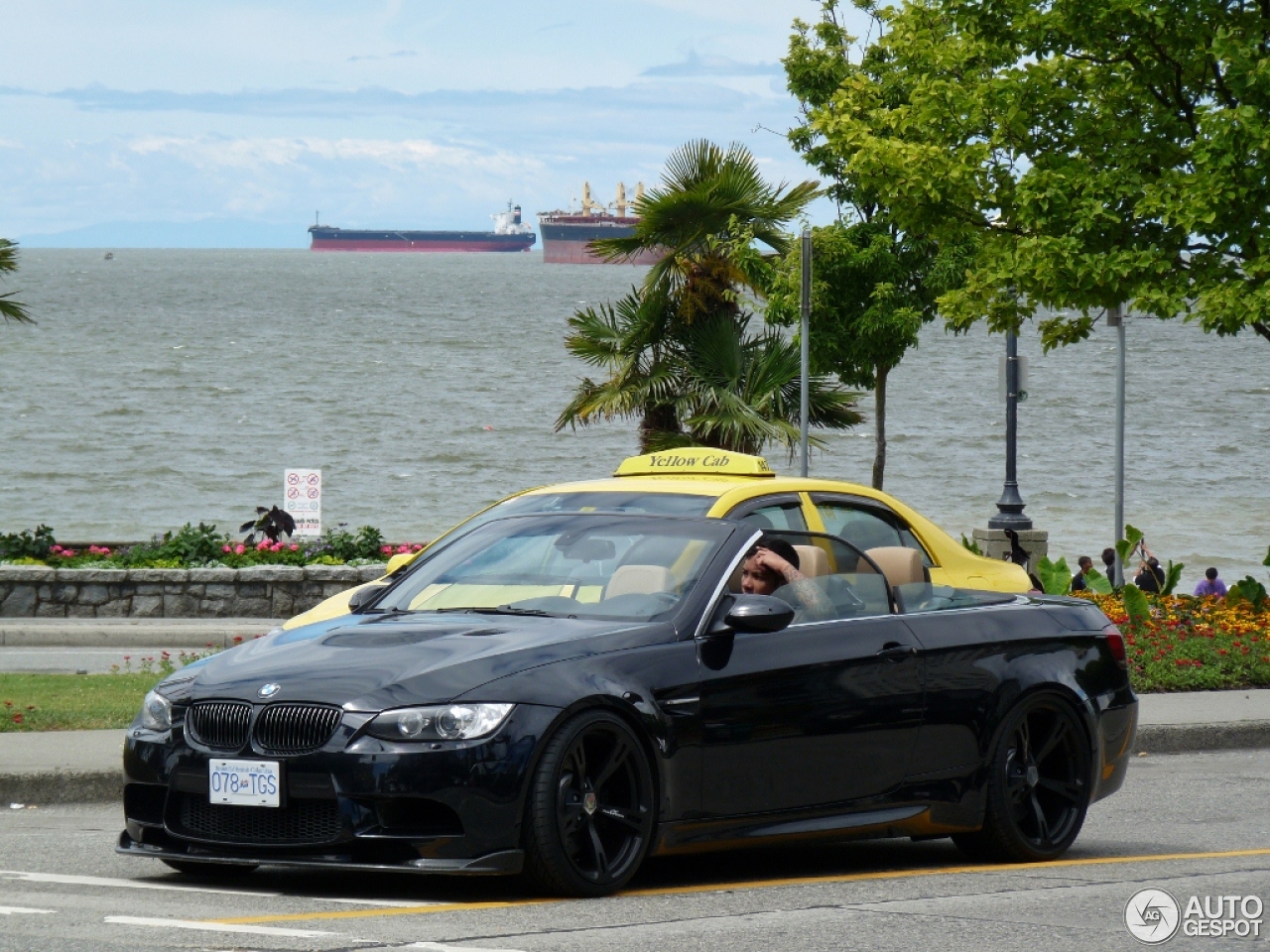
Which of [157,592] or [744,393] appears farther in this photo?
[744,393]

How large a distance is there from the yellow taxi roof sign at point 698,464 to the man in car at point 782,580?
49.0 inches

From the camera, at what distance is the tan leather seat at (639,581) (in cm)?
744

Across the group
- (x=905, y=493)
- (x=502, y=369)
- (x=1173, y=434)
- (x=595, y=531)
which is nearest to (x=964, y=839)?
(x=595, y=531)

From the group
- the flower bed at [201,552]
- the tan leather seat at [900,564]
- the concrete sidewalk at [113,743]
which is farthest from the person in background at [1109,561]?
the tan leather seat at [900,564]

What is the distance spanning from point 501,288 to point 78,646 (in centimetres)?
15315

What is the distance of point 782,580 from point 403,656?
6.07ft

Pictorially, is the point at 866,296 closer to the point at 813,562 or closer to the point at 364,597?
the point at 813,562

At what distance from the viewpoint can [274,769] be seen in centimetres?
654

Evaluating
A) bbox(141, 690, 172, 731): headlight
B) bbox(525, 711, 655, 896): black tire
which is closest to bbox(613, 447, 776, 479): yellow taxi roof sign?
bbox(525, 711, 655, 896): black tire

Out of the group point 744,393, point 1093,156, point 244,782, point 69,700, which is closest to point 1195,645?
point 1093,156

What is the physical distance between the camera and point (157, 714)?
7.02 m

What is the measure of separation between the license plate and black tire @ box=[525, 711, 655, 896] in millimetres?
863

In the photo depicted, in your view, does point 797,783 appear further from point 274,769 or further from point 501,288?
point 501,288

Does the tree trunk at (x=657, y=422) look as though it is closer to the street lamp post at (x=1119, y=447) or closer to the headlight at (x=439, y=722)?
the street lamp post at (x=1119, y=447)
